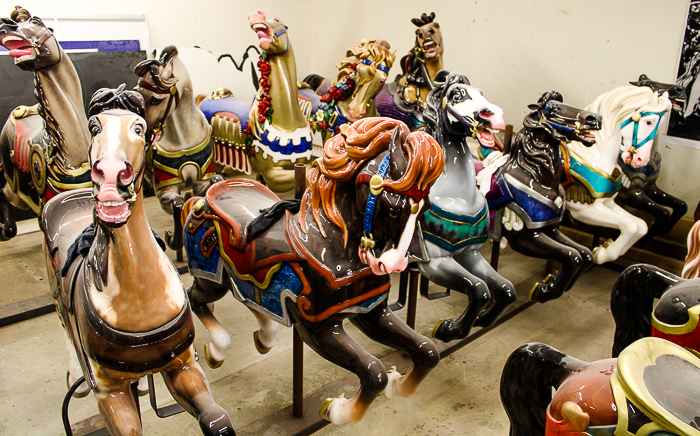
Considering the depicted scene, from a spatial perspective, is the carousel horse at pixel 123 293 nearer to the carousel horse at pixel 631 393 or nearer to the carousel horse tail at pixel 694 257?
the carousel horse at pixel 631 393

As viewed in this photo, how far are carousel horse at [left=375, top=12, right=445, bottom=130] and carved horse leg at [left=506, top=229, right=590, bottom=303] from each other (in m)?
1.58

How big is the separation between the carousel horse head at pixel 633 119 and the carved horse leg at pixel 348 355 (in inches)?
94.6

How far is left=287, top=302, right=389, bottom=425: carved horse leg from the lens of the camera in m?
Answer: 1.71

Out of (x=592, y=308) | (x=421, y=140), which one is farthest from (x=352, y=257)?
(x=592, y=308)

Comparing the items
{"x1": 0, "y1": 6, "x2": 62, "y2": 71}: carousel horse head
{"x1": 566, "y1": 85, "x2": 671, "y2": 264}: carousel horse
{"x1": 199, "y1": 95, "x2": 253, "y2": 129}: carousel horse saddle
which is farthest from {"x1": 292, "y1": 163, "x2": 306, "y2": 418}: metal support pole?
{"x1": 566, "y1": 85, "x2": 671, "y2": 264}: carousel horse

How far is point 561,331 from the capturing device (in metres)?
3.14

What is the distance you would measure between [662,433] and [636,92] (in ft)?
9.44

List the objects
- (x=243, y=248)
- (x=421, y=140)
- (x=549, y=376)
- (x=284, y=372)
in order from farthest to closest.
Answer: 1. (x=284, y=372)
2. (x=243, y=248)
3. (x=421, y=140)
4. (x=549, y=376)

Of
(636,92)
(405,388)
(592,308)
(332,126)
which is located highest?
(636,92)

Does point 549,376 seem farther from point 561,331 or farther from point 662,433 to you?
point 561,331

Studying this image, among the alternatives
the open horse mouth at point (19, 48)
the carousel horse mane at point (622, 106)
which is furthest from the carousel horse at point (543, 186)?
the open horse mouth at point (19, 48)

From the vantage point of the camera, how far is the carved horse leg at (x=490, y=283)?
8.09 feet

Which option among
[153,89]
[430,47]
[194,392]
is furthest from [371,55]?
[194,392]

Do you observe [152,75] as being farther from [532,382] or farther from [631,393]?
[631,393]
